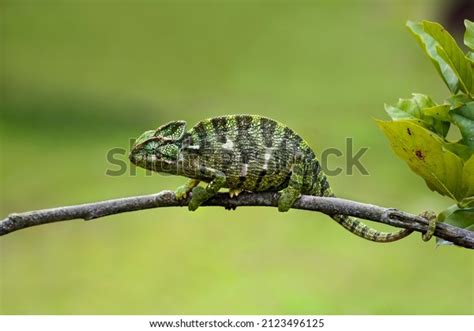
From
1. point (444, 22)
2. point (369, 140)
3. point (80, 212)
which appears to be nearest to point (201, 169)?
point (80, 212)

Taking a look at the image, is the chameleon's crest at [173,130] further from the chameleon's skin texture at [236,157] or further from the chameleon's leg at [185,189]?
the chameleon's leg at [185,189]

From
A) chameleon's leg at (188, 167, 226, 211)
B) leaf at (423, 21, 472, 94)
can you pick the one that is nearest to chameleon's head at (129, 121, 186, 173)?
chameleon's leg at (188, 167, 226, 211)

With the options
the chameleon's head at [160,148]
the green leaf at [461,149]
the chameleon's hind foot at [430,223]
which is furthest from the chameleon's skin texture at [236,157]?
the green leaf at [461,149]

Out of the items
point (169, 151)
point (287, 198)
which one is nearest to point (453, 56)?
point (287, 198)

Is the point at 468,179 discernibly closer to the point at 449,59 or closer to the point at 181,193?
the point at 449,59

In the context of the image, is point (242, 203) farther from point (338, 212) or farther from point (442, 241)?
point (442, 241)
